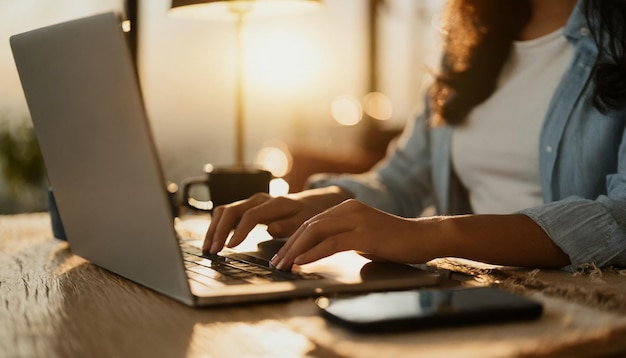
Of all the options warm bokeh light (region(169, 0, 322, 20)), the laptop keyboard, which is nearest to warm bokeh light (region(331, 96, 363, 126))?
warm bokeh light (region(169, 0, 322, 20))

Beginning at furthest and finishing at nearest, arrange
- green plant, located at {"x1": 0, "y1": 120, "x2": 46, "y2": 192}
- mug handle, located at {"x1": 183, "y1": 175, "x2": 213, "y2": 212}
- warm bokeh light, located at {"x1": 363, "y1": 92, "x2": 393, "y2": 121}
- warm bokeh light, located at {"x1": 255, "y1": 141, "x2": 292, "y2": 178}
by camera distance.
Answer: warm bokeh light, located at {"x1": 363, "y1": 92, "x2": 393, "y2": 121}
warm bokeh light, located at {"x1": 255, "y1": 141, "x2": 292, "y2": 178}
green plant, located at {"x1": 0, "y1": 120, "x2": 46, "y2": 192}
mug handle, located at {"x1": 183, "y1": 175, "x2": 213, "y2": 212}

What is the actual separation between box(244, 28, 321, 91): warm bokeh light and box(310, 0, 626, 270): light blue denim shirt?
2087 millimetres

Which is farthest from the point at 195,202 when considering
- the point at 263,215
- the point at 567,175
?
the point at 567,175

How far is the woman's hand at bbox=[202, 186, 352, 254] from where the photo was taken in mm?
947

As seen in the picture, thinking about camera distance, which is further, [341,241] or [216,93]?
[216,93]

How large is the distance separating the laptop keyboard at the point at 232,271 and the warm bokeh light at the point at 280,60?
2771 mm

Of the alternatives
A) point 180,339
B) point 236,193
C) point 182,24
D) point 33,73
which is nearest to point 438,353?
point 180,339

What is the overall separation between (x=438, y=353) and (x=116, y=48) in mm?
363

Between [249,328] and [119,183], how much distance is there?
0.21 metres

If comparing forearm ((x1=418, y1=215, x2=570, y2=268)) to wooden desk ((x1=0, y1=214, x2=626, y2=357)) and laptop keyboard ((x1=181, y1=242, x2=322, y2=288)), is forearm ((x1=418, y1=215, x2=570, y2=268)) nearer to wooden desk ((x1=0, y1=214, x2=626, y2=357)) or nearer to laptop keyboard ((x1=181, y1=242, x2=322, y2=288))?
wooden desk ((x1=0, y1=214, x2=626, y2=357))

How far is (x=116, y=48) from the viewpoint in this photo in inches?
25.5

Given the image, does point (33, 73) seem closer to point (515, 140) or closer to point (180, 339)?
point (180, 339)

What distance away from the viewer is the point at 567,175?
1.25 metres

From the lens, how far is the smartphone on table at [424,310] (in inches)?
22.3
